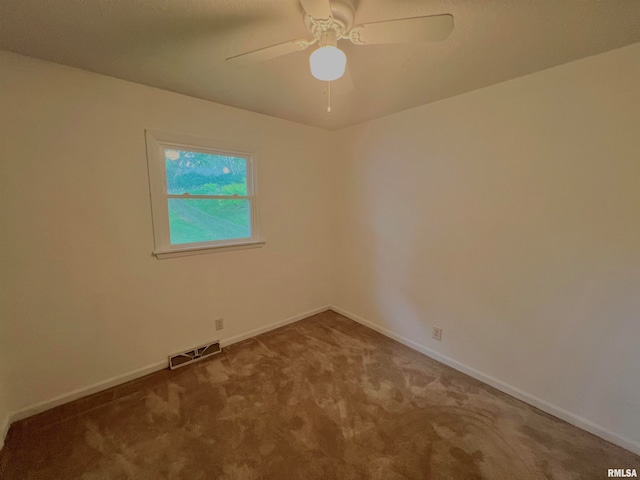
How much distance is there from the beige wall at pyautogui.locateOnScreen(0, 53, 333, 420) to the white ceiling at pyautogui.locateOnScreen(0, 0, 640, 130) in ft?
0.68

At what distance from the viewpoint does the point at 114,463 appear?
59.0 inches

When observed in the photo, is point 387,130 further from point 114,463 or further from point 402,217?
point 114,463

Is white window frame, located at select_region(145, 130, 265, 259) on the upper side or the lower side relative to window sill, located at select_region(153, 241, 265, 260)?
upper

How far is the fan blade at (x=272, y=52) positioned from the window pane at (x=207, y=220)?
1.38 metres

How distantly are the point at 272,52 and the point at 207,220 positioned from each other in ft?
5.36

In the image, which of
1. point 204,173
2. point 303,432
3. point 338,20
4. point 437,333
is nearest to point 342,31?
point 338,20

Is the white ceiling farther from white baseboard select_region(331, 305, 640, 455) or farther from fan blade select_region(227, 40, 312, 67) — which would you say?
white baseboard select_region(331, 305, 640, 455)

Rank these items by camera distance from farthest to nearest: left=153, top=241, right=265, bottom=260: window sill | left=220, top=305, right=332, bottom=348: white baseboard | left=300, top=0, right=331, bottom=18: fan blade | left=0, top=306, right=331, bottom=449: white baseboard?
left=220, top=305, right=332, bottom=348: white baseboard
left=153, top=241, right=265, bottom=260: window sill
left=0, top=306, right=331, bottom=449: white baseboard
left=300, top=0, right=331, bottom=18: fan blade

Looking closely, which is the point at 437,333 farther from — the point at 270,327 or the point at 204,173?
the point at 204,173

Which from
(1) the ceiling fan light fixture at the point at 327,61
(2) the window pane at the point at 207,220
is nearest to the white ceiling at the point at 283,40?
(1) the ceiling fan light fixture at the point at 327,61

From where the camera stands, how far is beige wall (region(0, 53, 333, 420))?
1.68m

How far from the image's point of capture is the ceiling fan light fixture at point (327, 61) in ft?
3.55

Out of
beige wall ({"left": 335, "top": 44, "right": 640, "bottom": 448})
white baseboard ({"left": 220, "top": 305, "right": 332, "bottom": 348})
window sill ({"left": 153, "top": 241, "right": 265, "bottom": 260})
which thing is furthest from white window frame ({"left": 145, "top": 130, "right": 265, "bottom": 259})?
beige wall ({"left": 335, "top": 44, "right": 640, "bottom": 448})

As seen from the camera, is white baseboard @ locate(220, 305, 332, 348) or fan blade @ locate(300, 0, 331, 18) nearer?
fan blade @ locate(300, 0, 331, 18)
